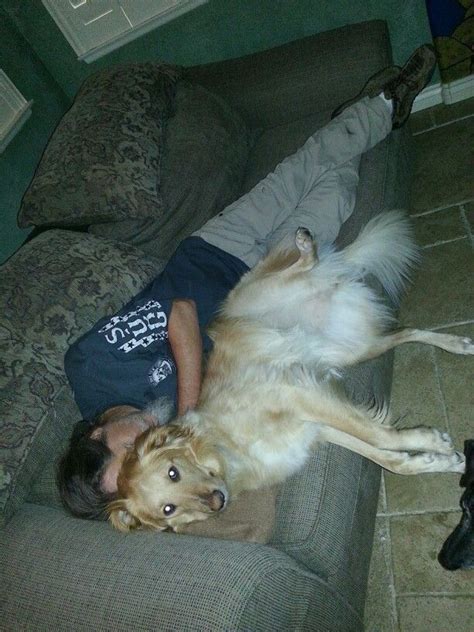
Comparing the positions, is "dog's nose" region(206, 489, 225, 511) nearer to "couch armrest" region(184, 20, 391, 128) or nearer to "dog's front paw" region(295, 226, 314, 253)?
"dog's front paw" region(295, 226, 314, 253)

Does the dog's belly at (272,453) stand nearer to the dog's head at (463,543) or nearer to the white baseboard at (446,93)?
the dog's head at (463,543)

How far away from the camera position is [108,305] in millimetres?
1978

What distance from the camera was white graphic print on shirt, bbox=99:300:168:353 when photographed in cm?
186

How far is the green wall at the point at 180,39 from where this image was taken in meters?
3.03

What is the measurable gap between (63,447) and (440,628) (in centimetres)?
149

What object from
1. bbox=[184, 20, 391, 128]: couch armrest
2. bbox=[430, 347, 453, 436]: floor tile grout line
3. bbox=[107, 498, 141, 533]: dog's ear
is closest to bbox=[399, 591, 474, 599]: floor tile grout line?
bbox=[430, 347, 453, 436]: floor tile grout line

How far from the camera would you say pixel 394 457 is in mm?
1575

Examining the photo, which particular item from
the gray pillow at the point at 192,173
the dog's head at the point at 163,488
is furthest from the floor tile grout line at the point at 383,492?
the gray pillow at the point at 192,173

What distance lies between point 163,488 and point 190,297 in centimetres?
88

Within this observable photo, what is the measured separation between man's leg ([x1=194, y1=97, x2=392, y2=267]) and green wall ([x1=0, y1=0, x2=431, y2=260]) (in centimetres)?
117

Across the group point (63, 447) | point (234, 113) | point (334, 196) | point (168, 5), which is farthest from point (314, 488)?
point (168, 5)

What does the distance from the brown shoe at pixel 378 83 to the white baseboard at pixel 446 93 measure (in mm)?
923

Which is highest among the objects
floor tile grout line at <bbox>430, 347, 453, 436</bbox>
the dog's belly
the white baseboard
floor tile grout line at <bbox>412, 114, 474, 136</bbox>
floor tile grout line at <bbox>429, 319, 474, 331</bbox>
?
the dog's belly

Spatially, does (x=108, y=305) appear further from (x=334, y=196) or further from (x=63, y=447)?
(x=334, y=196)
